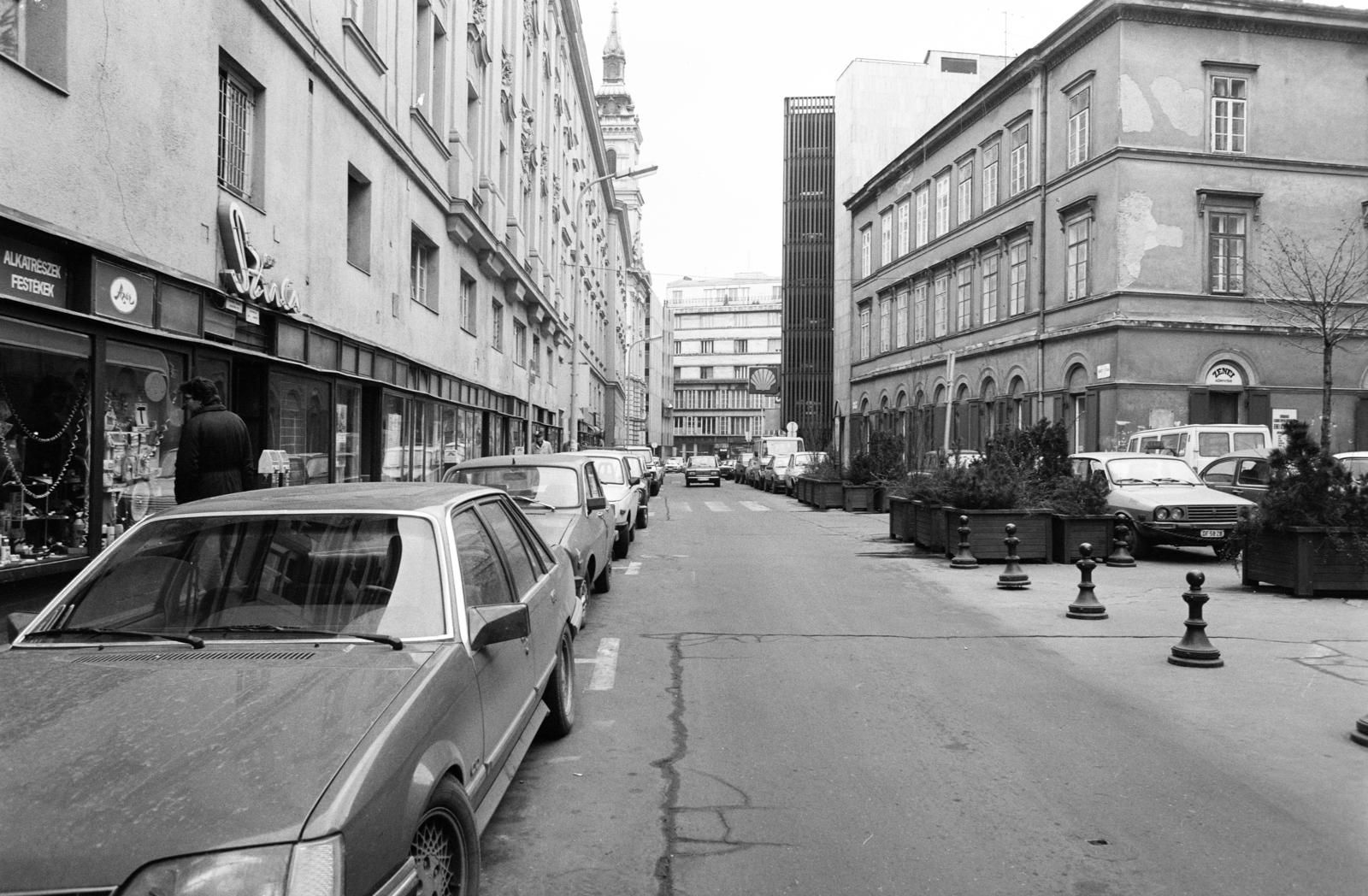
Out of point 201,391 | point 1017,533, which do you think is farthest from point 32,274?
point 1017,533

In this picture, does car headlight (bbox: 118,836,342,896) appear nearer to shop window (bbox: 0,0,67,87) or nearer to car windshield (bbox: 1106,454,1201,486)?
shop window (bbox: 0,0,67,87)

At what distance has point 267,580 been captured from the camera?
13.0ft

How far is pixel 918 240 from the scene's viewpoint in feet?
155

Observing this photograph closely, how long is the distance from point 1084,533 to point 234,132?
11.8 metres

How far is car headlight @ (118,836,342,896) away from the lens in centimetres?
233

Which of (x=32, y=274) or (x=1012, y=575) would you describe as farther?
(x=1012, y=575)

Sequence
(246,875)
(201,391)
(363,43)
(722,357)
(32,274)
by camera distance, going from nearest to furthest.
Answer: (246,875) < (32,274) < (201,391) < (363,43) < (722,357)

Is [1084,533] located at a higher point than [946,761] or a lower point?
higher

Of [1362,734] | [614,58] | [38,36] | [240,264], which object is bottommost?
[1362,734]

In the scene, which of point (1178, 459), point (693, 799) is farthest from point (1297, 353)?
point (693, 799)

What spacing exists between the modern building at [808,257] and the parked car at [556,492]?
7485cm

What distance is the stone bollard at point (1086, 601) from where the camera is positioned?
9.58 metres

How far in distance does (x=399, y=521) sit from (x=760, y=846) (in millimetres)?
1930

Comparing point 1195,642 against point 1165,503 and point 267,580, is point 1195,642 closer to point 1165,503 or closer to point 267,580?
point 267,580
